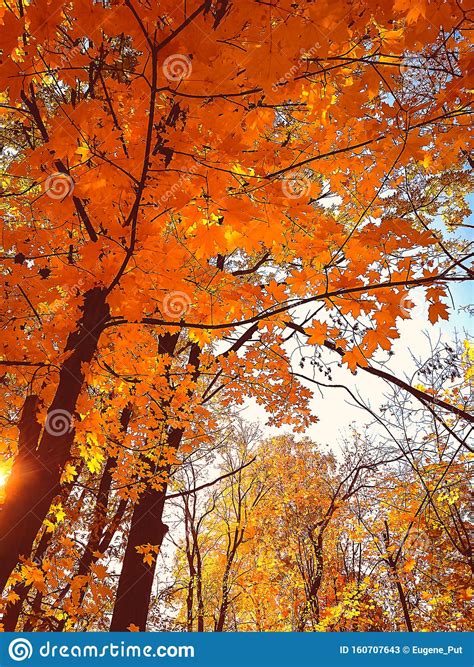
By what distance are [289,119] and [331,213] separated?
3816 millimetres

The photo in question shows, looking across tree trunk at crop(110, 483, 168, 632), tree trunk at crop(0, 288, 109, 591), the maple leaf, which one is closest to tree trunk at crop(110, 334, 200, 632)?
tree trunk at crop(110, 483, 168, 632)

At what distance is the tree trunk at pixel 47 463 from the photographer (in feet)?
7.07

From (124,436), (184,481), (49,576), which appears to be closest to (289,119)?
(124,436)

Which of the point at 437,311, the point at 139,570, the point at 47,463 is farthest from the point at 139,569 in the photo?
the point at 437,311

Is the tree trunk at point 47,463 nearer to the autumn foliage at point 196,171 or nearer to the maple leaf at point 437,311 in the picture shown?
the autumn foliage at point 196,171

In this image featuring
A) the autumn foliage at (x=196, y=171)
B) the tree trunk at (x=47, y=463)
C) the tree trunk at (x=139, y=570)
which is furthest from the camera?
the tree trunk at (x=139, y=570)

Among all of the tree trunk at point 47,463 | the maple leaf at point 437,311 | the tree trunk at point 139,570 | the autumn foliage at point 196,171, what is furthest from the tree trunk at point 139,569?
the maple leaf at point 437,311

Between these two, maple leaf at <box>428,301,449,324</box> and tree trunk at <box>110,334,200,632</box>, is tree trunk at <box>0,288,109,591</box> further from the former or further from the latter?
tree trunk at <box>110,334,200,632</box>

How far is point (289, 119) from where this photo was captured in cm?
373

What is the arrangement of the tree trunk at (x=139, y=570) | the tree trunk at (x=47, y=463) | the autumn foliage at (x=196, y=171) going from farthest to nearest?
the tree trunk at (x=139, y=570) → the tree trunk at (x=47, y=463) → the autumn foliage at (x=196, y=171)

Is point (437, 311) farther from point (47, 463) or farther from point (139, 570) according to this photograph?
point (139, 570)

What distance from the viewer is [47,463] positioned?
231cm

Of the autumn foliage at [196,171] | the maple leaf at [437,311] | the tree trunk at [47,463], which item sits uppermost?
the autumn foliage at [196,171]

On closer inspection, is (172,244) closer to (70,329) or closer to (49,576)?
(70,329)
